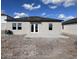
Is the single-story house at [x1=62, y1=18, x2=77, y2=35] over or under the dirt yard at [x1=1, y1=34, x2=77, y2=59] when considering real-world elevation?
over

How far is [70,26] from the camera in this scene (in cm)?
297

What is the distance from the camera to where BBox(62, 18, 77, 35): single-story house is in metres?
2.95

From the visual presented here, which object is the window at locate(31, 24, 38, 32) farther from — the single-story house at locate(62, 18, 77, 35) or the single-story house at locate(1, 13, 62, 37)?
the single-story house at locate(62, 18, 77, 35)

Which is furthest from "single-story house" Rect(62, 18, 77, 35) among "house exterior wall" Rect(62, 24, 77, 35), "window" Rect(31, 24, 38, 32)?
"window" Rect(31, 24, 38, 32)

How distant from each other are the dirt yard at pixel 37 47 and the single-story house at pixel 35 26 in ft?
0.28

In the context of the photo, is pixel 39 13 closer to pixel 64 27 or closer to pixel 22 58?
pixel 64 27

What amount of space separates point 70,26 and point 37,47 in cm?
64

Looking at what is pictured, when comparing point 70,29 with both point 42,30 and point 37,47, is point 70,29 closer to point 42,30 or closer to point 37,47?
point 42,30

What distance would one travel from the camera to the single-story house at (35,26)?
2961mm

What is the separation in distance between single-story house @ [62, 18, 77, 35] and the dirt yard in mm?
83

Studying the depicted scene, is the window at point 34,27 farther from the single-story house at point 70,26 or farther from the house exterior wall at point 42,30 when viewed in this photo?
the single-story house at point 70,26

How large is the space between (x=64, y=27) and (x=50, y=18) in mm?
270

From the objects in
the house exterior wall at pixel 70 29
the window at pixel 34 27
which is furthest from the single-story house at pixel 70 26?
the window at pixel 34 27

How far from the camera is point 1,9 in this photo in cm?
291
